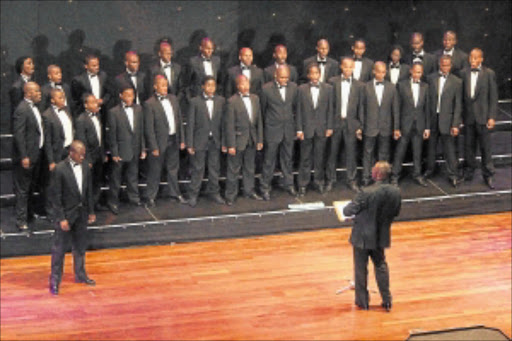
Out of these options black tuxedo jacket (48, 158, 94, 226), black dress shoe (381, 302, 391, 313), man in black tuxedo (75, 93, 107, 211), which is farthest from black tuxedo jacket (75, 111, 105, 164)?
black dress shoe (381, 302, 391, 313)

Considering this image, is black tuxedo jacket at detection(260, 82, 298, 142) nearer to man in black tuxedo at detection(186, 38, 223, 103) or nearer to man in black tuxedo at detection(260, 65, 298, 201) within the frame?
man in black tuxedo at detection(260, 65, 298, 201)

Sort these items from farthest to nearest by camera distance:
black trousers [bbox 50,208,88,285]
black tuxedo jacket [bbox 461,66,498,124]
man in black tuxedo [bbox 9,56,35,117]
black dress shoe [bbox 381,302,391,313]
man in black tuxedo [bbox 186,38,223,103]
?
black tuxedo jacket [bbox 461,66,498,124] → man in black tuxedo [bbox 186,38,223,103] → man in black tuxedo [bbox 9,56,35,117] → black trousers [bbox 50,208,88,285] → black dress shoe [bbox 381,302,391,313]

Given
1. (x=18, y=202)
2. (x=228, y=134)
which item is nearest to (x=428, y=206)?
(x=228, y=134)

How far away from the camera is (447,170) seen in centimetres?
1088

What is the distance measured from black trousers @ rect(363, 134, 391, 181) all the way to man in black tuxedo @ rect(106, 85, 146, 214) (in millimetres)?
2298

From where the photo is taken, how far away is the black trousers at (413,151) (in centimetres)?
1066

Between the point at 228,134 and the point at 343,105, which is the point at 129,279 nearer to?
the point at 228,134

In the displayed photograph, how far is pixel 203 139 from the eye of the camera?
10070mm

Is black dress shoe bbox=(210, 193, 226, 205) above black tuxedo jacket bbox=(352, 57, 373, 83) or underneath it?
underneath

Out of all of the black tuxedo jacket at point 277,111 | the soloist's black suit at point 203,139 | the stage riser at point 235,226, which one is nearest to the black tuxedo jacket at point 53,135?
the stage riser at point 235,226

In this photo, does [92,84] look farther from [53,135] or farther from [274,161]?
[274,161]

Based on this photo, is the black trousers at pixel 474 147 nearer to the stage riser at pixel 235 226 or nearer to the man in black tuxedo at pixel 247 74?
the stage riser at pixel 235 226

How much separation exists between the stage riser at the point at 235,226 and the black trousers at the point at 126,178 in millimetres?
450

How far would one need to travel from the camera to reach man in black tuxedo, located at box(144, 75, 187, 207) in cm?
990
